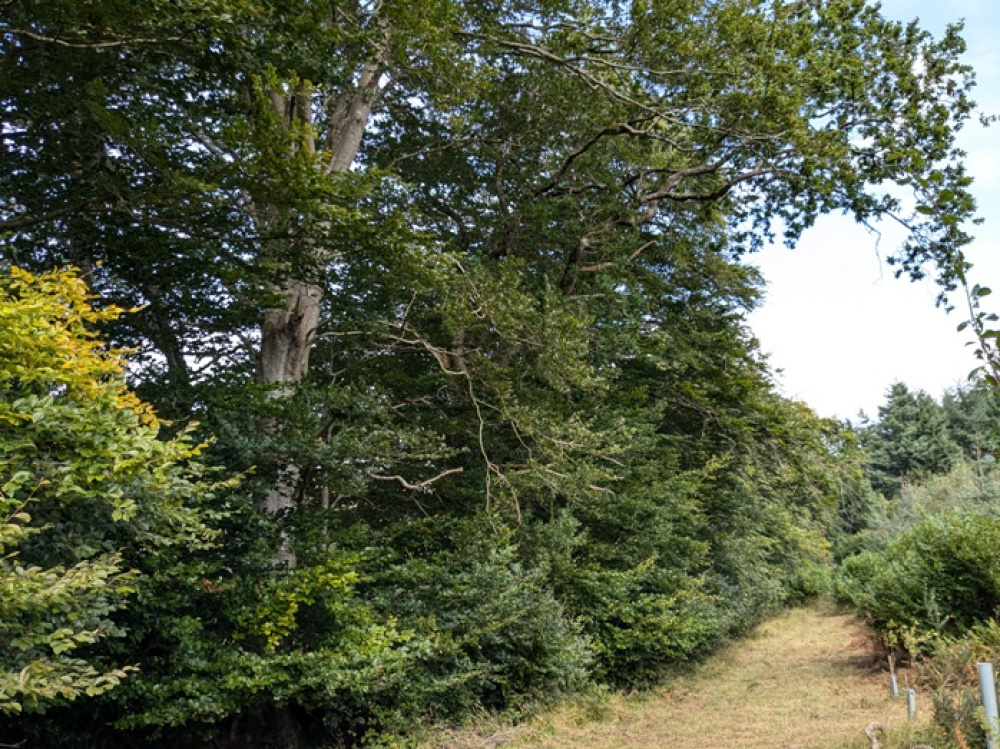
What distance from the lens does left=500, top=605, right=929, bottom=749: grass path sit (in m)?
7.30

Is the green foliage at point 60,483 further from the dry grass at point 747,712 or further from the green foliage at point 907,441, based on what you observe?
the green foliage at point 907,441

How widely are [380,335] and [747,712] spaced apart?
6.49m

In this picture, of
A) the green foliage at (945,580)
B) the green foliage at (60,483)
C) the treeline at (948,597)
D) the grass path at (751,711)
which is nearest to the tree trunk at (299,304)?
the green foliage at (60,483)

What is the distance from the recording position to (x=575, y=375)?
892 cm

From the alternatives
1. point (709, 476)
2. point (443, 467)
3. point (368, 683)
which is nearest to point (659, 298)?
point (709, 476)

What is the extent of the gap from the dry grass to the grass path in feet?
0.04

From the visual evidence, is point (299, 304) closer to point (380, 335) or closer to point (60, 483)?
point (380, 335)

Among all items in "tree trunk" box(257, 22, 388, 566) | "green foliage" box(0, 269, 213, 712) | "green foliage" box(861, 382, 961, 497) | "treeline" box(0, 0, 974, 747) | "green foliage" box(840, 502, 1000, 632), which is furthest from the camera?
"green foliage" box(861, 382, 961, 497)

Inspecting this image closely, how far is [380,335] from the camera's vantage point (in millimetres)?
8906

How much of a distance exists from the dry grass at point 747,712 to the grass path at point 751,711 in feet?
0.04

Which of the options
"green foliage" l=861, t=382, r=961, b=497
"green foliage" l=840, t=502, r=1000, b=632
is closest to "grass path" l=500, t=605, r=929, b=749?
"green foliage" l=840, t=502, r=1000, b=632

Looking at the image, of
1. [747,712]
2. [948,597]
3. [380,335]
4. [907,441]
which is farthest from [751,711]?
[907,441]

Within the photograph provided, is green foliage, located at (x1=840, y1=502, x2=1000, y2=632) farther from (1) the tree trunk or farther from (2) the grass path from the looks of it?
(1) the tree trunk

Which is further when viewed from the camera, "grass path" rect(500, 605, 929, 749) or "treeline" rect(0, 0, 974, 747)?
"grass path" rect(500, 605, 929, 749)
